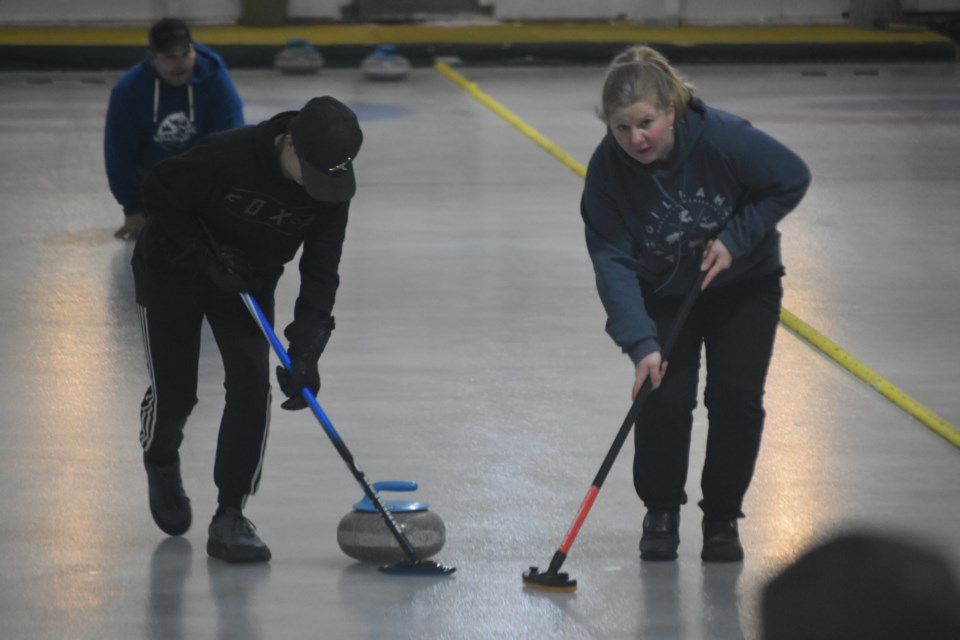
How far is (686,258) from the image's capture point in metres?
4.21

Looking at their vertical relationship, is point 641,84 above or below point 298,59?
above

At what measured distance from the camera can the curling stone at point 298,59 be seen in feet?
57.1

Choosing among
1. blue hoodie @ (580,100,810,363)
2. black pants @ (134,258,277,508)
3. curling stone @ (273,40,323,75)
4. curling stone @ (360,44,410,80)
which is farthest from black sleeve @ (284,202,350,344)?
curling stone @ (273,40,323,75)

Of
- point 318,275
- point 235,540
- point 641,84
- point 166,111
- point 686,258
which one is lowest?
point 235,540

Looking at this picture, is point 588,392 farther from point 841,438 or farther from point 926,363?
point 926,363

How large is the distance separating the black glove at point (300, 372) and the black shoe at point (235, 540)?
1.31 ft

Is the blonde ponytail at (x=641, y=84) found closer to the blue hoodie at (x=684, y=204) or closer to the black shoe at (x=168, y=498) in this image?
the blue hoodie at (x=684, y=204)

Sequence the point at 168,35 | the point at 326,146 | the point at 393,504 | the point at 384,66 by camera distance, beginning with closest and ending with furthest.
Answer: the point at 326,146, the point at 393,504, the point at 168,35, the point at 384,66

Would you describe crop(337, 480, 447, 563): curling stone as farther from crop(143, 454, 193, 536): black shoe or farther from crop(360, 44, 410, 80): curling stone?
crop(360, 44, 410, 80): curling stone

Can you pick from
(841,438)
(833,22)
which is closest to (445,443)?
(841,438)

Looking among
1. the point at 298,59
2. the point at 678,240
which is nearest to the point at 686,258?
the point at 678,240

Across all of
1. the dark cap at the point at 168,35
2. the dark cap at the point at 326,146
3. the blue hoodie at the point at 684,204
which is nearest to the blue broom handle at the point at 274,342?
the dark cap at the point at 326,146

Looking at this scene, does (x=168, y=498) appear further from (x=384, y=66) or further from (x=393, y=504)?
(x=384, y=66)

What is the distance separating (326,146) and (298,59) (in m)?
13.8
